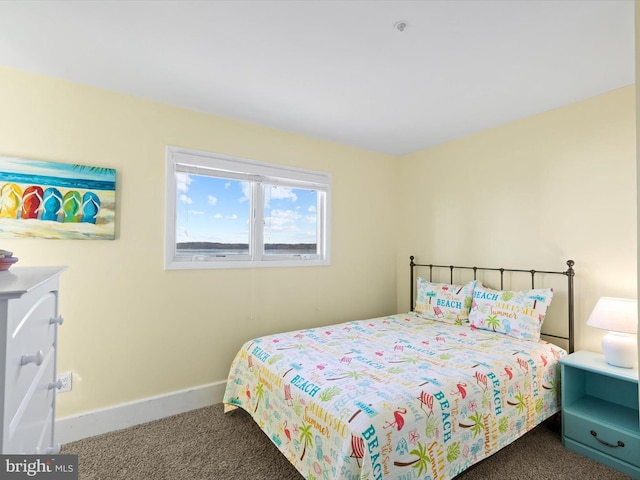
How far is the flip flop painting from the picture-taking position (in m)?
2.04

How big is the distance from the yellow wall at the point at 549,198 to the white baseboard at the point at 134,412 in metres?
2.55

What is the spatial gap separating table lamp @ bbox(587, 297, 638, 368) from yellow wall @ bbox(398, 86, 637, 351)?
0.85 feet

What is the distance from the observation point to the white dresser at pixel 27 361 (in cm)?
72

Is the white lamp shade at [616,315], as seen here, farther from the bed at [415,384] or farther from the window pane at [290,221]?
the window pane at [290,221]

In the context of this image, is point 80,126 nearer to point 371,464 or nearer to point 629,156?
point 371,464

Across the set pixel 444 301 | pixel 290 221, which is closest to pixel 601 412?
pixel 444 301

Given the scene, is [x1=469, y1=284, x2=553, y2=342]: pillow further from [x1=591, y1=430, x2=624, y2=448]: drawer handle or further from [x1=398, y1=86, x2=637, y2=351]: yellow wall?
[x1=591, y1=430, x2=624, y2=448]: drawer handle

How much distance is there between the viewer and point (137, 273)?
245 centimetres

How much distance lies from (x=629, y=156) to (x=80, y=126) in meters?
3.78

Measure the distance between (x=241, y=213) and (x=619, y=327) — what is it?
2825 millimetres

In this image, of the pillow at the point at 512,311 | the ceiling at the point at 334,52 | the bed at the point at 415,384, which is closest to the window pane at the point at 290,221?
the ceiling at the point at 334,52

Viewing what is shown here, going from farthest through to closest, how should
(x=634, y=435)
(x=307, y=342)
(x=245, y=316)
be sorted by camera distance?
1. (x=245, y=316)
2. (x=307, y=342)
3. (x=634, y=435)

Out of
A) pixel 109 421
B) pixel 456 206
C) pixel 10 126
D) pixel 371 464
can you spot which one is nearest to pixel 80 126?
pixel 10 126

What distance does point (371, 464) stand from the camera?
1.35 metres
